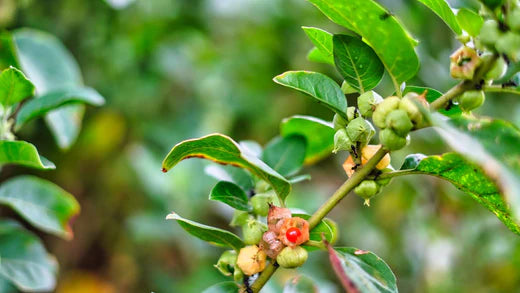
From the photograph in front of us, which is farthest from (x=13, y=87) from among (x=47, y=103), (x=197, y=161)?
(x=197, y=161)

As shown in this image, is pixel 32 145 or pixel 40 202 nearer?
pixel 32 145

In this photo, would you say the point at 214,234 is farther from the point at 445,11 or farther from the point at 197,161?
the point at 197,161

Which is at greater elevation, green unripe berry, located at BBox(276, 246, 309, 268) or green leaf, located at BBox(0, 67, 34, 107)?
green leaf, located at BBox(0, 67, 34, 107)

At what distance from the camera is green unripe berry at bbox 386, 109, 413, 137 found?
1.76ft

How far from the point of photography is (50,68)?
47.1 inches

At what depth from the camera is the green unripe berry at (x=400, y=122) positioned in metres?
0.54

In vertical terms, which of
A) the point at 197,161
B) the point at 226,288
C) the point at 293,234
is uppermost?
the point at 293,234

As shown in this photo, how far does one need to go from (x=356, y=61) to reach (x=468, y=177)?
0.60ft

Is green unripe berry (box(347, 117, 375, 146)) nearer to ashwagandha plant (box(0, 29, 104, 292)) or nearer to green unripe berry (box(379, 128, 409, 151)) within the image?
green unripe berry (box(379, 128, 409, 151))

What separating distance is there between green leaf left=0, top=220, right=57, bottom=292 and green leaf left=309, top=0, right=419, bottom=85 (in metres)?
0.72

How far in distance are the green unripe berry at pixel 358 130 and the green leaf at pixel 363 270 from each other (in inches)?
5.2

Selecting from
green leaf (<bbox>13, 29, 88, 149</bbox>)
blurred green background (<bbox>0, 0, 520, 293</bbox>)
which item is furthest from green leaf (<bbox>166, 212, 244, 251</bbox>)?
blurred green background (<bbox>0, 0, 520, 293</bbox>)

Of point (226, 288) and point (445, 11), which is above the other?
point (445, 11)

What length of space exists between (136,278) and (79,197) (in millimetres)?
392
